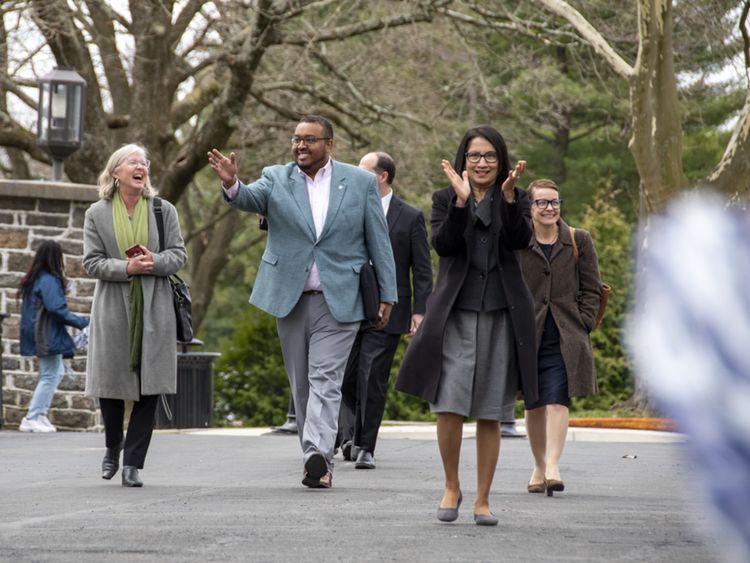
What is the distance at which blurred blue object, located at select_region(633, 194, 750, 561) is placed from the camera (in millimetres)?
1954

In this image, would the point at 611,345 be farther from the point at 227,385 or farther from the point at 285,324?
the point at 285,324

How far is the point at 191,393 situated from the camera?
11812 mm

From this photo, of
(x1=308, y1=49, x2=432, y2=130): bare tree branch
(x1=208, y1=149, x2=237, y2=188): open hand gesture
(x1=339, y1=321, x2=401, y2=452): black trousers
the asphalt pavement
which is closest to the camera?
the asphalt pavement

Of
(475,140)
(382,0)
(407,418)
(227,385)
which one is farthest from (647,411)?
(475,140)

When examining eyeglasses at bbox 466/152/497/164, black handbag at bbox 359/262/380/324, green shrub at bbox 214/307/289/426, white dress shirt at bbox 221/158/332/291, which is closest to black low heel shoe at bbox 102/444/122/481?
white dress shirt at bbox 221/158/332/291

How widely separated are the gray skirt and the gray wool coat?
2.01 m

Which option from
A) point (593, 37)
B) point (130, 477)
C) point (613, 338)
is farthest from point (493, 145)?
point (613, 338)

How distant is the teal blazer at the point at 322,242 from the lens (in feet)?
19.1

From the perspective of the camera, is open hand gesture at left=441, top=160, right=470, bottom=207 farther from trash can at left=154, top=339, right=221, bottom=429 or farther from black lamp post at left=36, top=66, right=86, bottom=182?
black lamp post at left=36, top=66, right=86, bottom=182

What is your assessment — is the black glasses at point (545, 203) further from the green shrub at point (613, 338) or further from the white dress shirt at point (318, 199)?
the green shrub at point (613, 338)

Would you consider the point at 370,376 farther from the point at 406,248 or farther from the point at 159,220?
the point at 159,220

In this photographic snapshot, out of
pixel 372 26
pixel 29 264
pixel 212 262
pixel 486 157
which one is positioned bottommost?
pixel 29 264

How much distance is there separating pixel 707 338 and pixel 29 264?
10.2 metres

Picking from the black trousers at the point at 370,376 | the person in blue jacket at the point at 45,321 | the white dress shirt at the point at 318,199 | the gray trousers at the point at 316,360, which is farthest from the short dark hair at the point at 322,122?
the person in blue jacket at the point at 45,321
